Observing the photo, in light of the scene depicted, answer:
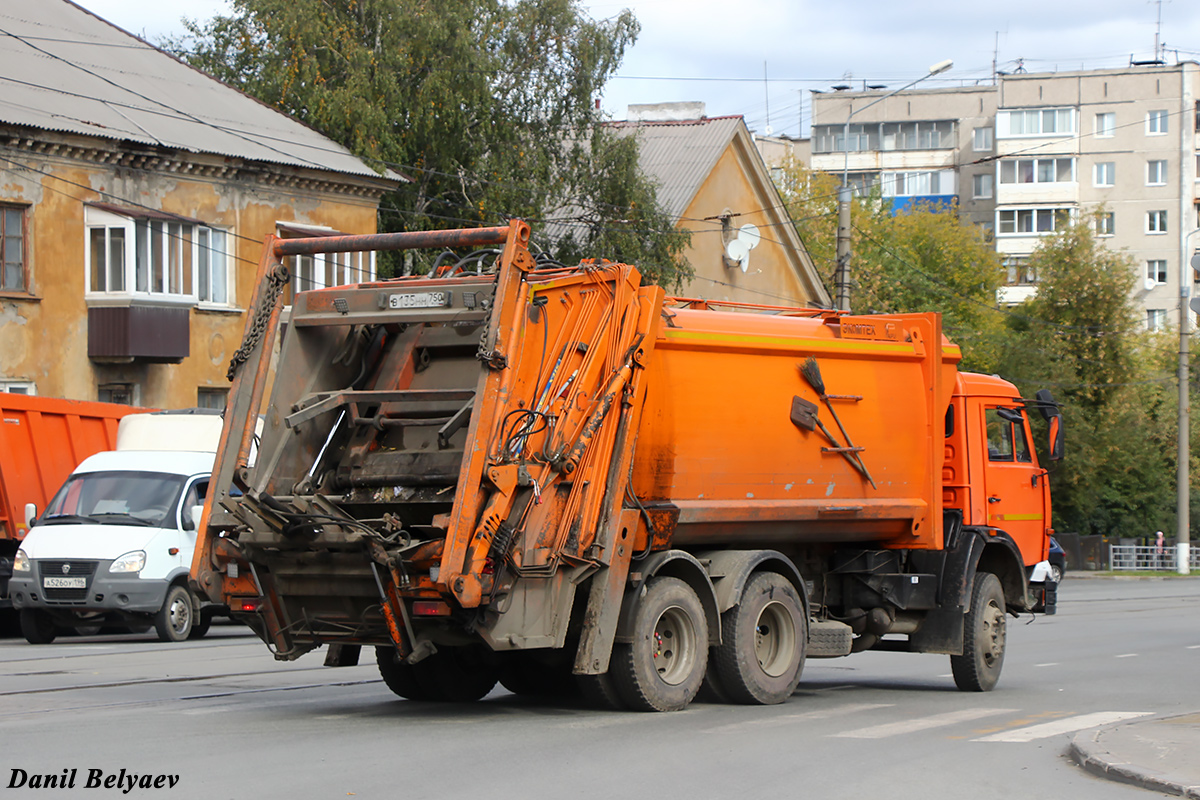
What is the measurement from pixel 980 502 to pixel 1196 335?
169 feet

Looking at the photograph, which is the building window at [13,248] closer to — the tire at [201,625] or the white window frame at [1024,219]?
the tire at [201,625]

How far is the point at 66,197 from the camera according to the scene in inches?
1133

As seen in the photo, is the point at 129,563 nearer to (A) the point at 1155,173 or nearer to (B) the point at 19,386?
(B) the point at 19,386

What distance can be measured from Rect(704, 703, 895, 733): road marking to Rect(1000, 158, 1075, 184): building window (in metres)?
72.6

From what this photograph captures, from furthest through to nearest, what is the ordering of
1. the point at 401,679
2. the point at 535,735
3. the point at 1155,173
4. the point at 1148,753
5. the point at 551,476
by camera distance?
the point at 1155,173, the point at 401,679, the point at 551,476, the point at 535,735, the point at 1148,753

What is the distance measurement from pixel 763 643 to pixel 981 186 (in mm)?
82186

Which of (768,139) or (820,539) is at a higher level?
(768,139)

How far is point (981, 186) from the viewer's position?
3529 inches

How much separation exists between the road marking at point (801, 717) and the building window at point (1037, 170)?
238ft

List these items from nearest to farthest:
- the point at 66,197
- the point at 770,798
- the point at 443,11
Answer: the point at 770,798
the point at 66,197
the point at 443,11

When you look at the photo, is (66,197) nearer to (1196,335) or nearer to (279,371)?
(279,371)

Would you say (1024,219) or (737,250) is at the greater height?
(1024,219)

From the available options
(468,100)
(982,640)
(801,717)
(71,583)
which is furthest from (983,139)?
(801,717)

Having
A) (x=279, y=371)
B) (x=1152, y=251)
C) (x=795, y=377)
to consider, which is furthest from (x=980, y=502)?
(x=1152, y=251)
